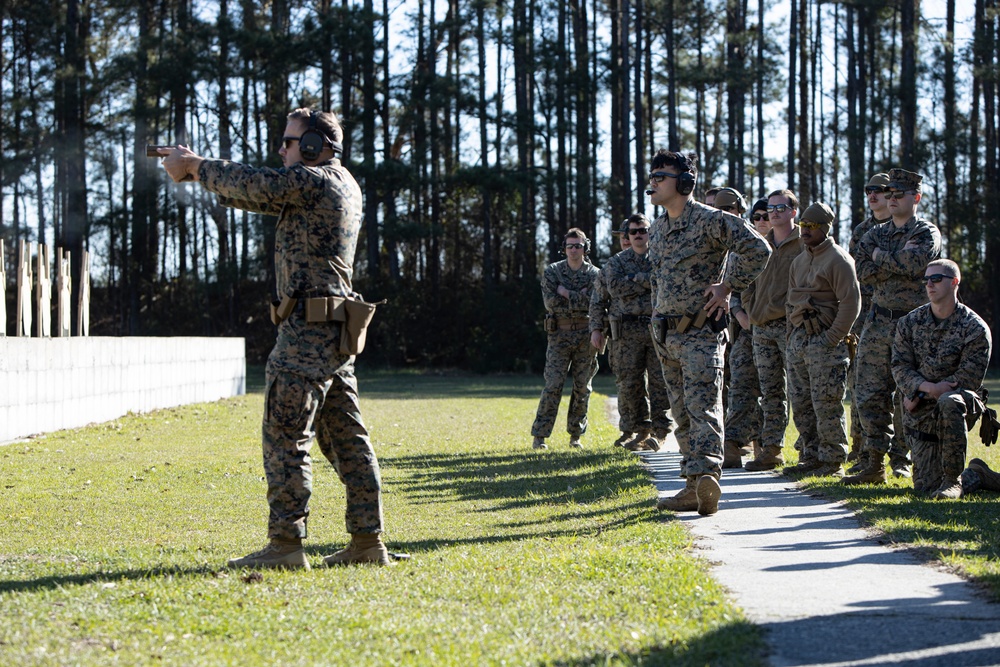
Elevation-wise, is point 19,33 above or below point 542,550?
above

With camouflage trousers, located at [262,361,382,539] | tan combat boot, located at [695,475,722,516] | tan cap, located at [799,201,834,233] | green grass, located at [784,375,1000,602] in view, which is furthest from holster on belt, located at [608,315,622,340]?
camouflage trousers, located at [262,361,382,539]

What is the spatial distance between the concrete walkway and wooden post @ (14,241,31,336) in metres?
11.5

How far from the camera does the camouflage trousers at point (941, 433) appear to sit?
8242 millimetres

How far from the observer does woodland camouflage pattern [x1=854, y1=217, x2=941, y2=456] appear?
30.5 ft

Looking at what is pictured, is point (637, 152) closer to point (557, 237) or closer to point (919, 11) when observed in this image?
point (557, 237)

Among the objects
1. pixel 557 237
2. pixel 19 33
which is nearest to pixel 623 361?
pixel 557 237

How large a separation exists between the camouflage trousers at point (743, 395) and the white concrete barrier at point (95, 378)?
7393mm

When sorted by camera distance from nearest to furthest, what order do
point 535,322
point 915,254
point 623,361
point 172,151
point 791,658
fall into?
point 791,658
point 172,151
point 915,254
point 623,361
point 535,322

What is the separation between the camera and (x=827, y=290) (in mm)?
9461

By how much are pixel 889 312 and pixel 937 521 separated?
2.68 metres

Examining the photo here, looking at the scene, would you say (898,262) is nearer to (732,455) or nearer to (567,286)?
(732,455)

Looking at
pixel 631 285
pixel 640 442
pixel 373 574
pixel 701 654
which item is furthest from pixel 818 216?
pixel 701 654

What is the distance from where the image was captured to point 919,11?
3869 cm

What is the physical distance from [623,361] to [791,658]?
782 cm
